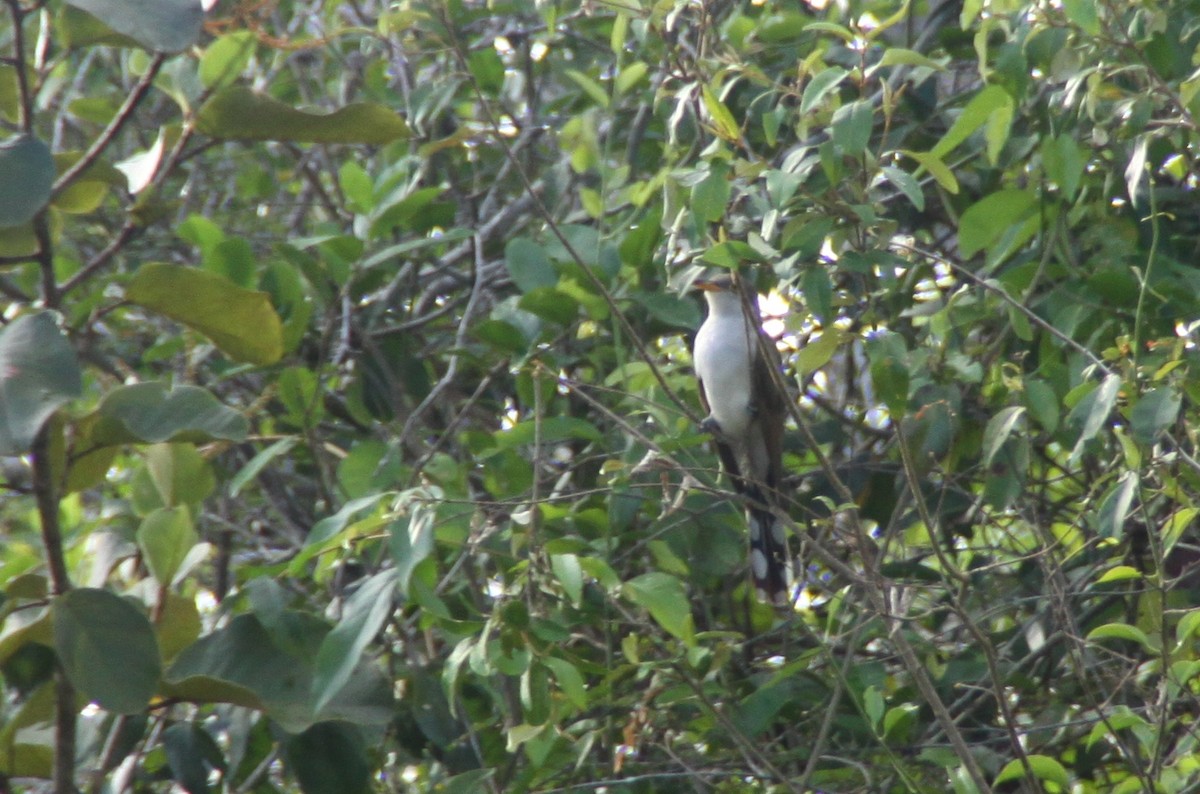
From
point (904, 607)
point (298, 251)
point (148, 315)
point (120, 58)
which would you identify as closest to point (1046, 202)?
point (904, 607)

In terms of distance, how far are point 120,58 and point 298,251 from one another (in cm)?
295

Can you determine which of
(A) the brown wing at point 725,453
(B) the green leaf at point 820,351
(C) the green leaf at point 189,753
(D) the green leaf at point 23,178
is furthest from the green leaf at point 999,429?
(A) the brown wing at point 725,453

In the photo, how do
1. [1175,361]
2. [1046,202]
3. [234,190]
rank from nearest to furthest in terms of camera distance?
[1175,361], [1046,202], [234,190]

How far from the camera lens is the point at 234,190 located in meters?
5.73

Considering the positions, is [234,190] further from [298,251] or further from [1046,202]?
[1046,202]

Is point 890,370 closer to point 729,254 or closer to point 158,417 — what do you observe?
point 729,254

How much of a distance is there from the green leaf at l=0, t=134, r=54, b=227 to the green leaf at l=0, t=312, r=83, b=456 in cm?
18

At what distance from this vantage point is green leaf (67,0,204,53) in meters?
2.08

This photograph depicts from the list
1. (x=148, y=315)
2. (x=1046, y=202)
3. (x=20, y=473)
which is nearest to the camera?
(x=1046, y=202)

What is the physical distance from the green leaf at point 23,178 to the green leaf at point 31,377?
0.18m

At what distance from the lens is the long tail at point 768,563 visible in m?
3.79

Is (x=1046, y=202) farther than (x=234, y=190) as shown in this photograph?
No

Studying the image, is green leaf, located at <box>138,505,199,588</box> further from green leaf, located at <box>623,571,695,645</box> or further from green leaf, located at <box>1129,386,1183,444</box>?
green leaf, located at <box>1129,386,1183,444</box>

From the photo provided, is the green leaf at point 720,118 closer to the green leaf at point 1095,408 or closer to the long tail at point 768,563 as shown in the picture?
the green leaf at point 1095,408
